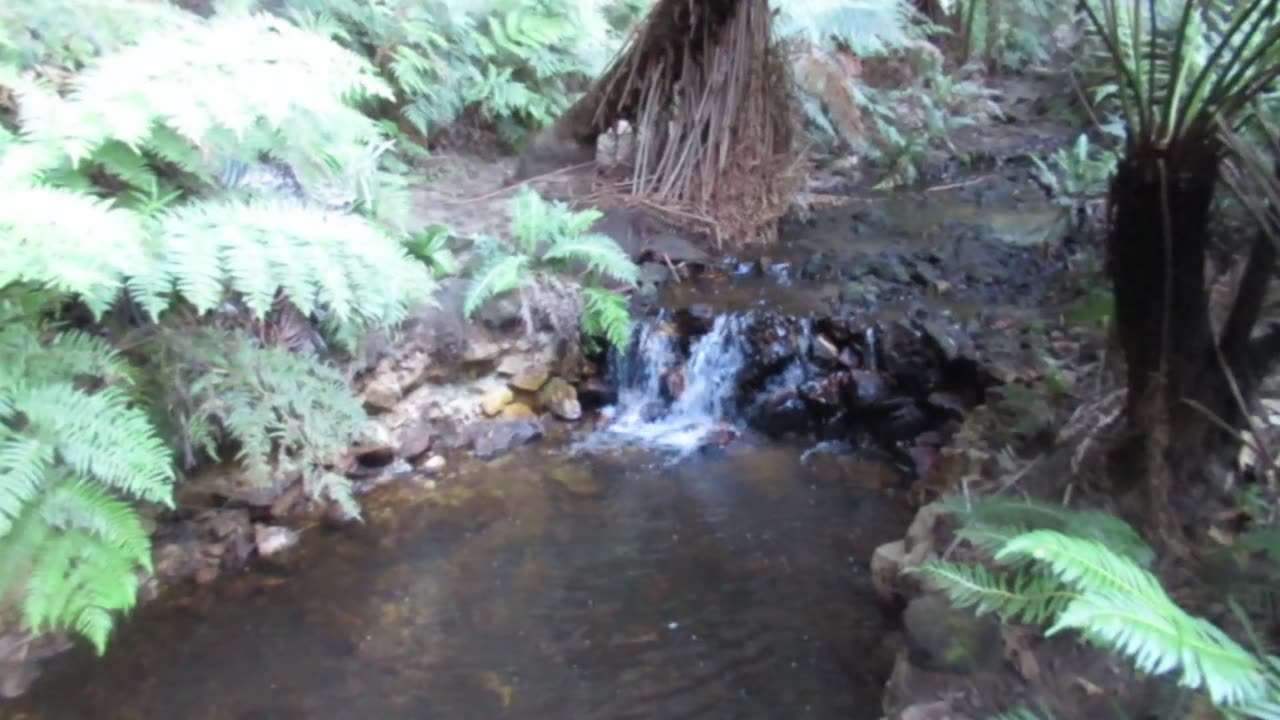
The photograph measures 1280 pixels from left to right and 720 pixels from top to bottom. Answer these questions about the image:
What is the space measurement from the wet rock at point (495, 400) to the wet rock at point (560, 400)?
0.19 m

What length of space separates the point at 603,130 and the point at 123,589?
15.7 ft

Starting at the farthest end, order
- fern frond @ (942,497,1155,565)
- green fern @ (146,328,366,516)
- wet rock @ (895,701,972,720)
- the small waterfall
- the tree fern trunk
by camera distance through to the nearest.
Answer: the small waterfall < green fern @ (146,328,366,516) < wet rock @ (895,701,972,720) < the tree fern trunk < fern frond @ (942,497,1155,565)

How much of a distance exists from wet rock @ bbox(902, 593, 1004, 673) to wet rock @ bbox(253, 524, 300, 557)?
8.40 feet

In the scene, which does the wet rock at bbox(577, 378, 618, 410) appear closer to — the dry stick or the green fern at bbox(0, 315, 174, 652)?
the dry stick

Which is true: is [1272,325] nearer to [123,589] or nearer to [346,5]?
[123,589]

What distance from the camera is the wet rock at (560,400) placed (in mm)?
5125

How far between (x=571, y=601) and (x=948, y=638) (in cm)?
149

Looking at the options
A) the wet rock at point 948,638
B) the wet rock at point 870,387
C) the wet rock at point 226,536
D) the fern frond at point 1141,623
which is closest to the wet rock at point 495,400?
the wet rock at point 226,536

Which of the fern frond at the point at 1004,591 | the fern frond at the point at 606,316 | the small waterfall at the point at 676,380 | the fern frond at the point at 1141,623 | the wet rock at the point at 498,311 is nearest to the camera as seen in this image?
the fern frond at the point at 1141,623

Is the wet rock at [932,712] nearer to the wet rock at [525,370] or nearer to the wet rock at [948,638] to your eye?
the wet rock at [948,638]

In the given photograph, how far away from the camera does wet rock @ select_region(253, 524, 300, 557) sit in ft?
12.9

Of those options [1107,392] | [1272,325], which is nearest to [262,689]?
[1107,392]

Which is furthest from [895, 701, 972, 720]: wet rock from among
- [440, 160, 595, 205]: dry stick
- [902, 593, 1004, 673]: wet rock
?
[440, 160, 595, 205]: dry stick

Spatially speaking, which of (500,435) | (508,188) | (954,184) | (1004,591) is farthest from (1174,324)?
(954,184)
